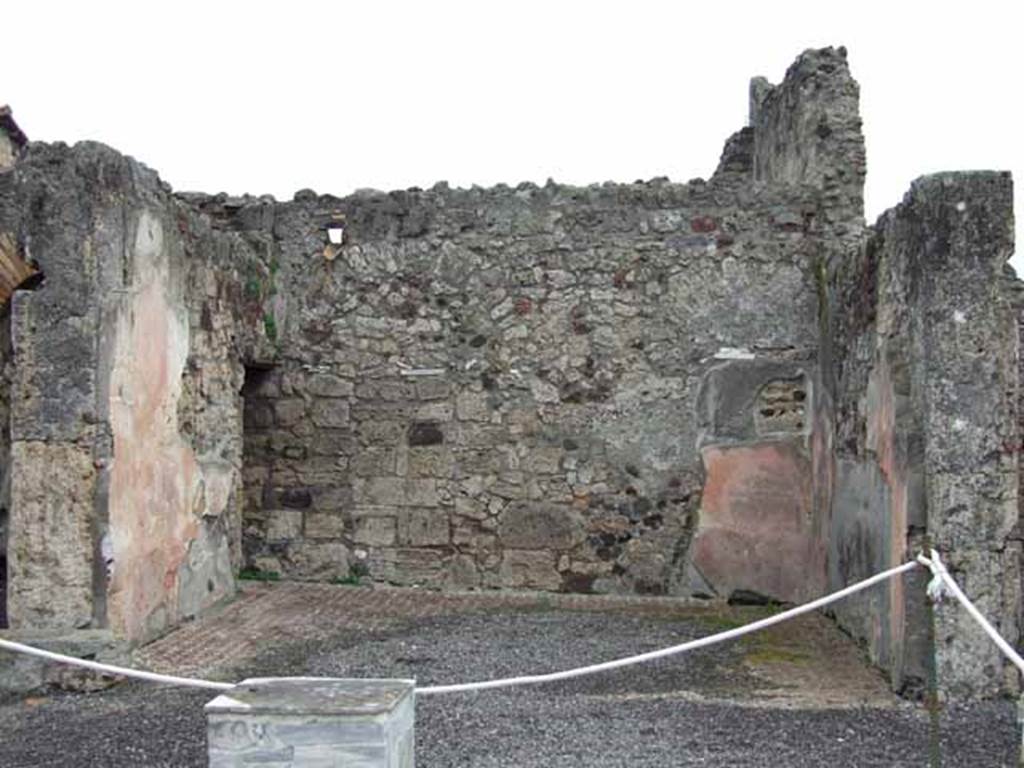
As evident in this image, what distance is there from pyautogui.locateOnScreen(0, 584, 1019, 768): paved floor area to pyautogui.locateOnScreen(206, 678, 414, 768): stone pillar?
0.91 metres

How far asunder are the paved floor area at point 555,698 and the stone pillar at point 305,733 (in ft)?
2.99

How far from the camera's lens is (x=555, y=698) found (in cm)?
542

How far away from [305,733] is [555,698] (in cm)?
206

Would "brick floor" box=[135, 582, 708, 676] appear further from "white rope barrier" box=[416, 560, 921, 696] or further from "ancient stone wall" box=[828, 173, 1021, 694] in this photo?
"ancient stone wall" box=[828, 173, 1021, 694]

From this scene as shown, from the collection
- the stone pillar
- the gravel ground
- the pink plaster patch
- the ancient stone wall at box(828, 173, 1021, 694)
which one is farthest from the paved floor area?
the stone pillar

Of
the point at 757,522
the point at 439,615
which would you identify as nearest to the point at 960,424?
the point at 757,522

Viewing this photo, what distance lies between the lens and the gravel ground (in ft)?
14.8

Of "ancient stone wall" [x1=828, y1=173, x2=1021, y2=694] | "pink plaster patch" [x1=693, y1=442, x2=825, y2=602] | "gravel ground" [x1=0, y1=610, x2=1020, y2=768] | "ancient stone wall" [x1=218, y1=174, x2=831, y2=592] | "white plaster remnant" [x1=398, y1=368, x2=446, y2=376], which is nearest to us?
"gravel ground" [x1=0, y1=610, x2=1020, y2=768]

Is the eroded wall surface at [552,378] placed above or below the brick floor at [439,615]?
above

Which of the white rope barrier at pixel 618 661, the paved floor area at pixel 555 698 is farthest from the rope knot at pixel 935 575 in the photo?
the paved floor area at pixel 555 698

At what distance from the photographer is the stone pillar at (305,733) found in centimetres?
355

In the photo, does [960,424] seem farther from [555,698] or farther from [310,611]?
[310,611]

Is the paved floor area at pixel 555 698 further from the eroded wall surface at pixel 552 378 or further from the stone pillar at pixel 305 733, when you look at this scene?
the stone pillar at pixel 305 733

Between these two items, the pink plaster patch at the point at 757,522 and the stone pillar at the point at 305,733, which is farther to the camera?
the pink plaster patch at the point at 757,522
